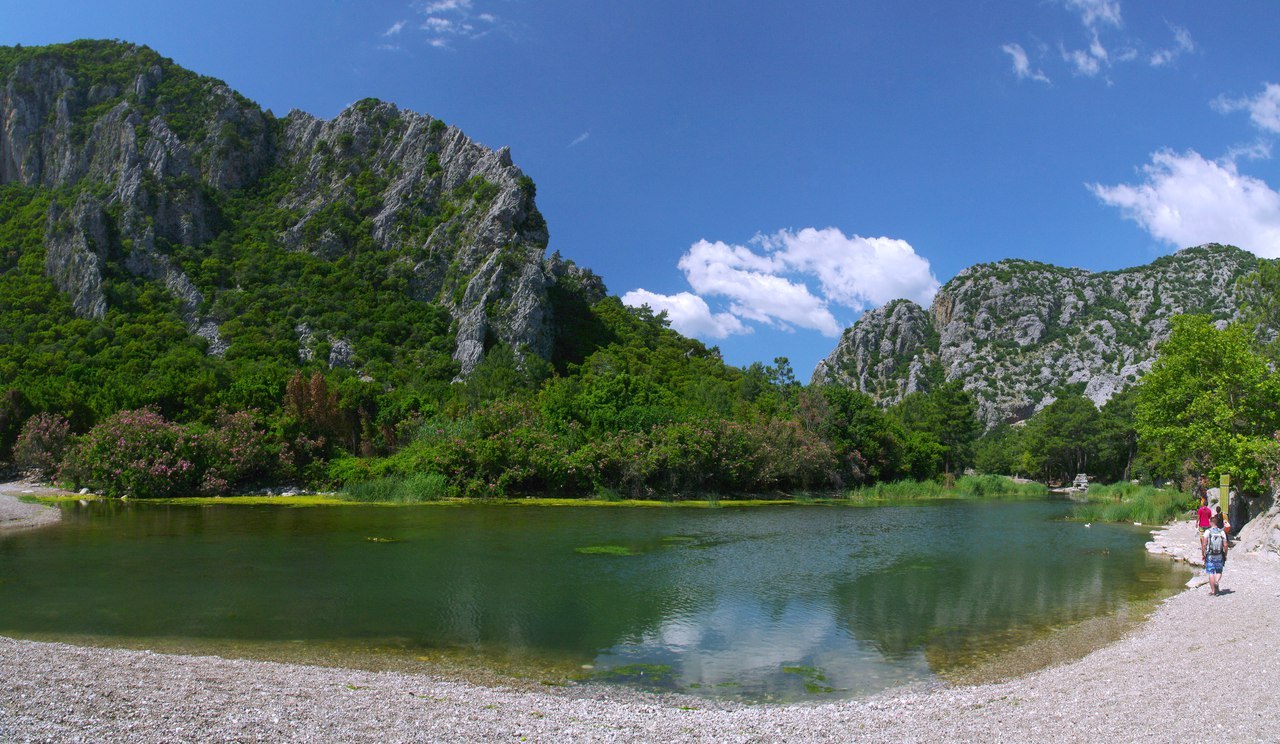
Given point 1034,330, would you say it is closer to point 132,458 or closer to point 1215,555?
point 1215,555

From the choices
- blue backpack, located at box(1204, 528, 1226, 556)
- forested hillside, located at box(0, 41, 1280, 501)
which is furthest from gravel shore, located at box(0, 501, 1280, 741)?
forested hillside, located at box(0, 41, 1280, 501)

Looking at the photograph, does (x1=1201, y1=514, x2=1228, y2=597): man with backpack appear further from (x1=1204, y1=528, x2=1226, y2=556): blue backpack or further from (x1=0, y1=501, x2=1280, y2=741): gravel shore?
(x1=0, y1=501, x2=1280, y2=741): gravel shore

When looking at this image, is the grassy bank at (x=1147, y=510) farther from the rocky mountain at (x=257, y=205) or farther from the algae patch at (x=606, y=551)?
the rocky mountain at (x=257, y=205)

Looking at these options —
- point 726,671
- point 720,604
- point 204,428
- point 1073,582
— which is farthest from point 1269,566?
point 204,428

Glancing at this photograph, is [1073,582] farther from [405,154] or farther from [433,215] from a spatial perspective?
[405,154]

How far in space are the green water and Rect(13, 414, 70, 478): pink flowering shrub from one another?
51.5 ft

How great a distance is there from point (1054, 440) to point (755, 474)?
4837 centimetres

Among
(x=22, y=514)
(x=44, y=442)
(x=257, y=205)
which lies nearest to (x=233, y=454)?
(x=44, y=442)

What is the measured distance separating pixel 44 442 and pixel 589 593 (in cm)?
4315

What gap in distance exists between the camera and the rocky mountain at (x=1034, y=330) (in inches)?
4601

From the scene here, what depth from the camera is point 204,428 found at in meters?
45.2

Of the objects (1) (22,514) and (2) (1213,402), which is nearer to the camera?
(2) (1213,402)

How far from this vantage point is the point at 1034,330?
436 feet

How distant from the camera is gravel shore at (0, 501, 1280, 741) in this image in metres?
7.67
